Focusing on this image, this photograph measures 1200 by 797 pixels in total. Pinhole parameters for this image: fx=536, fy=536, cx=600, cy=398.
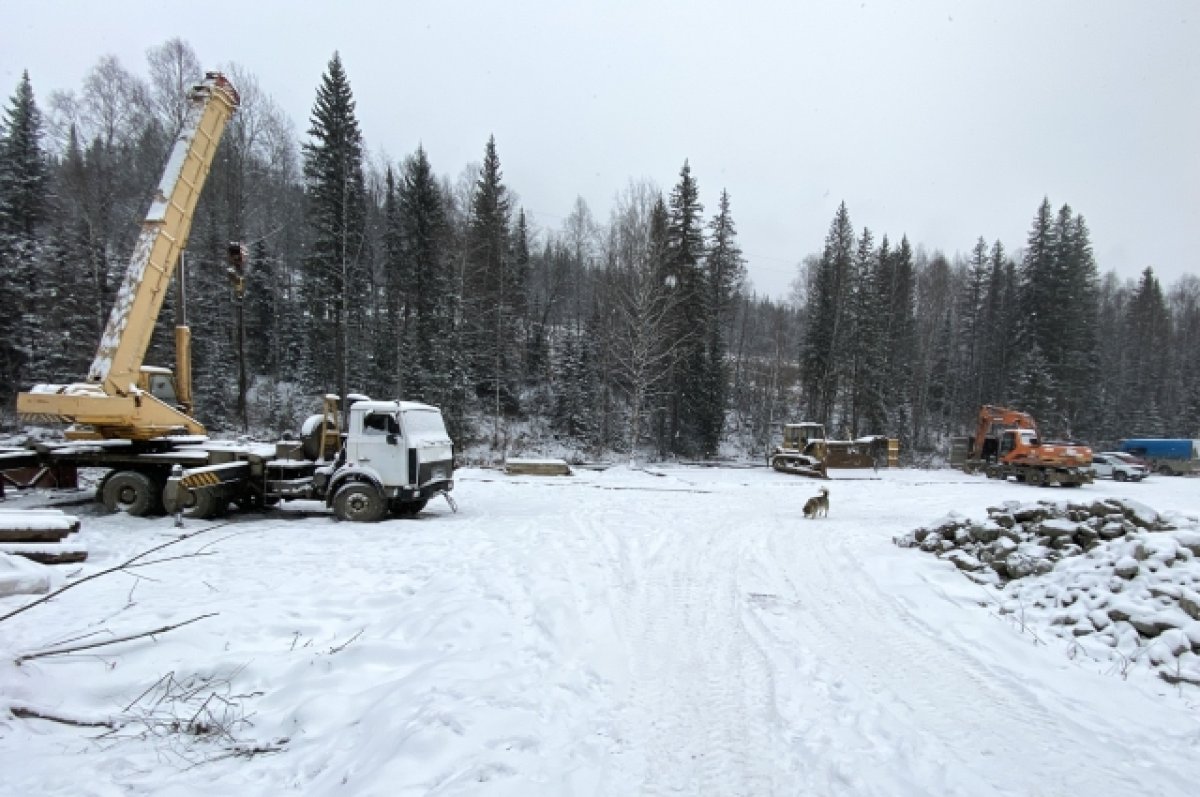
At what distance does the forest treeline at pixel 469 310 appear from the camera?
26.7 m

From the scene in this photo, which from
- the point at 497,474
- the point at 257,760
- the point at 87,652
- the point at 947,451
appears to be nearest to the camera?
the point at 257,760

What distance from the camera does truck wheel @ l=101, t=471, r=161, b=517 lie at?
10.8 m

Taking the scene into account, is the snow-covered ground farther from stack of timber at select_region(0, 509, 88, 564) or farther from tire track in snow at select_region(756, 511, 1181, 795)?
stack of timber at select_region(0, 509, 88, 564)

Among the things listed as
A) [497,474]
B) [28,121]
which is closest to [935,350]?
[497,474]

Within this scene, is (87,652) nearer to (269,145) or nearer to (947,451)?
(269,145)

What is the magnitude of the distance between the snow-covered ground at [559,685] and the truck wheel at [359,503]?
2535 millimetres

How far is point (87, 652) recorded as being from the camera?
4133 mm

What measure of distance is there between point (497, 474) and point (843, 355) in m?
27.2

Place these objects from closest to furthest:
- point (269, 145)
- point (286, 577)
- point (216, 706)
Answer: point (216, 706) < point (286, 577) < point (269, 145)

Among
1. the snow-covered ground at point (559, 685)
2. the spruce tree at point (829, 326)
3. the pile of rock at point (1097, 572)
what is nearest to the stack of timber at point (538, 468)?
the snow-covered ground at point (559, 685)

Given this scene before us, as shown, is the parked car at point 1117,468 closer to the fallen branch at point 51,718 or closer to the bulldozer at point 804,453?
the bulldozer at point 804,453

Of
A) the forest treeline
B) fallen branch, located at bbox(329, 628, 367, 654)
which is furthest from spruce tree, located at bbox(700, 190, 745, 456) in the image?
fallen branch, located at bbox(329, 628, 367, 654)

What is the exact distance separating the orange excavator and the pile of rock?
1740cm

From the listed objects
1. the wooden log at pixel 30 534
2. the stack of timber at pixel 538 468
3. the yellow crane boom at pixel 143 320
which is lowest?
the stack of timber at pixel 538 468
